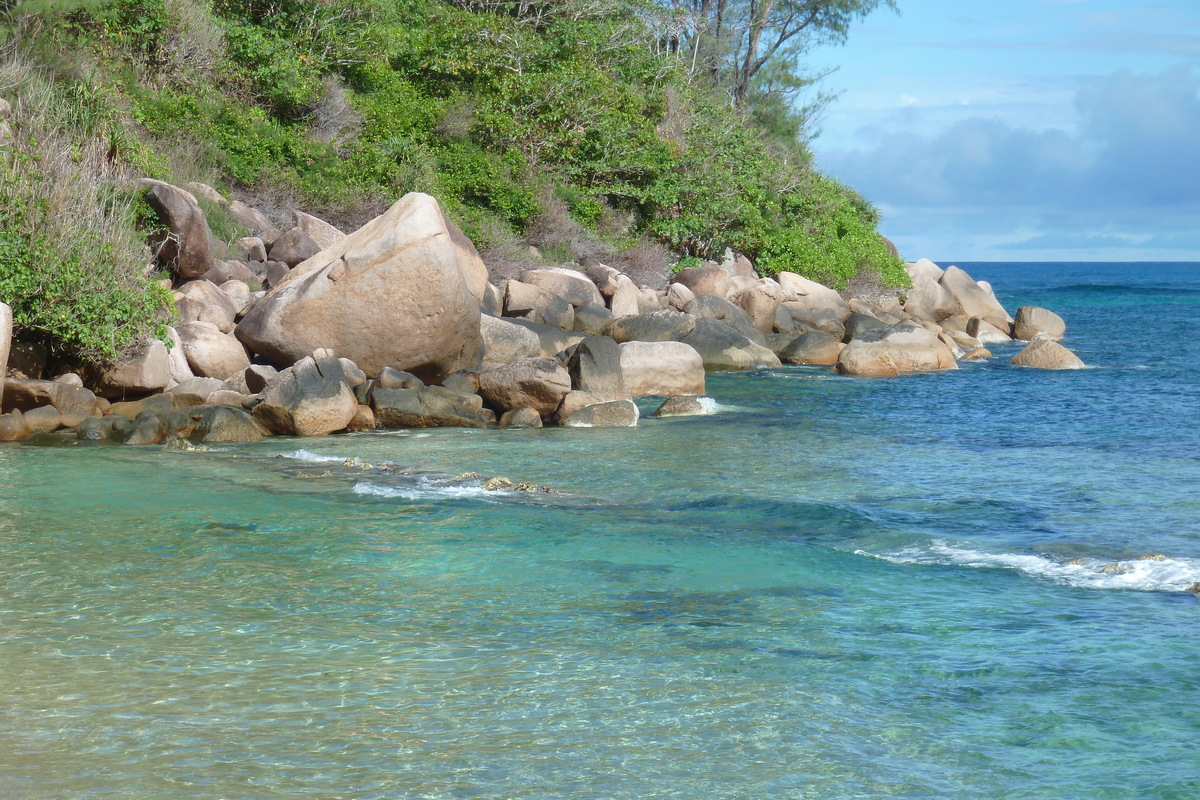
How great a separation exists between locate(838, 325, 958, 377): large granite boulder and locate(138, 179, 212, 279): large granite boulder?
530 inches

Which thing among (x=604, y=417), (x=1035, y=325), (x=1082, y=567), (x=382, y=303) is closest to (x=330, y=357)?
(x=382, y=303)

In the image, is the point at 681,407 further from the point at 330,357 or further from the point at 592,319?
the point at 592,319

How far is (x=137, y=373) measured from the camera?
16625mm

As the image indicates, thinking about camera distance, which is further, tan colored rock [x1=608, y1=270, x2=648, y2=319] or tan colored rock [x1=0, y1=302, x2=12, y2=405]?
tan colored rock [x1=608, y1=270, x2=648, y2=319]

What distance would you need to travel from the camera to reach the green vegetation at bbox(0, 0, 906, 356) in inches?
752

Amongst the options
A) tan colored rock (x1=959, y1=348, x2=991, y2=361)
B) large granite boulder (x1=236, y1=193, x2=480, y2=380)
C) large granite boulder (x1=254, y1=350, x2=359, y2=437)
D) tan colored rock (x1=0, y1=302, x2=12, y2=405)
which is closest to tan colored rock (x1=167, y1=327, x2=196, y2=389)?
large granite boulder (x1=236, y1=193, x2=480, y2=380)

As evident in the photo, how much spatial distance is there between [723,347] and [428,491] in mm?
14004

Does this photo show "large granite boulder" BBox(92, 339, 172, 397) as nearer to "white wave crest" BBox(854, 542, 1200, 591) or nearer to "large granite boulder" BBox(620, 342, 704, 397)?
"large granite boulder" BBox(620, 342, 704, 397)

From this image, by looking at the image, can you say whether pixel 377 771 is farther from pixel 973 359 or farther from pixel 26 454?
pixel 973 359

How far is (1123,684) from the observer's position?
6922 millimetres

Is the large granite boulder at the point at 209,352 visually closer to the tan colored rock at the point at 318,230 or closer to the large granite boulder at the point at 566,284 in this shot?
the tan colored rock at the point at 318,230

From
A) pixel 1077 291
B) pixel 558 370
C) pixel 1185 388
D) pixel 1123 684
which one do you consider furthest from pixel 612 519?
pixel 1077 291

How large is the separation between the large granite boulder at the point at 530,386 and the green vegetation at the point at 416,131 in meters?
5.20

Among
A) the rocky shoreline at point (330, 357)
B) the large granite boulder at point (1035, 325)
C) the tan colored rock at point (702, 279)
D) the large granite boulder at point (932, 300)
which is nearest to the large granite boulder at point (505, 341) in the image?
the rocky shoreline at point (330, 357)
